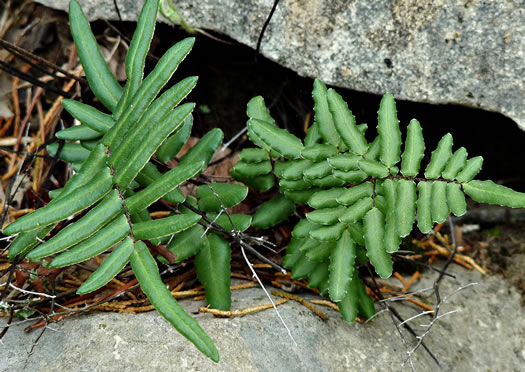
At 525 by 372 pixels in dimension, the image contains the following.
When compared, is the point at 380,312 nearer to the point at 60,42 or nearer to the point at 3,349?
the point at 3,349

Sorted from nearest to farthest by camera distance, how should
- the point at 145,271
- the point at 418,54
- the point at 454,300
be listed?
the point at 145,271 < the point at 418,54 < the point at 454,300

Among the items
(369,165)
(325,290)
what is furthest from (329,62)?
(325,290)

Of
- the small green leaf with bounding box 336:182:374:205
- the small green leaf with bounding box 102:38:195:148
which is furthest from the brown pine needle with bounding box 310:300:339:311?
the small green leaf with bounding box 102:38:195:148

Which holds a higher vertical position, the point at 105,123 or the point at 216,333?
the point at 105,123

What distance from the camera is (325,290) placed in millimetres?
2004

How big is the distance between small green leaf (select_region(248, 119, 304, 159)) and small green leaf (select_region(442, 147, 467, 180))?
53cm

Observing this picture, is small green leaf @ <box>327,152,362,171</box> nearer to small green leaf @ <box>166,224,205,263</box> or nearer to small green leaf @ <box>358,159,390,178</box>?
small green leaf @ <box>358,159,390,178</box>

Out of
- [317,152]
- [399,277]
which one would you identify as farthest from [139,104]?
[399,277]

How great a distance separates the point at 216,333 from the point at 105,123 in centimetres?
84

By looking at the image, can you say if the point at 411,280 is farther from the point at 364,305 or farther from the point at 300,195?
the point at 300,195

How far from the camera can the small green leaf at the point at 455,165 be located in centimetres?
175

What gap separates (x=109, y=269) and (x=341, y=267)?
2.62 feet

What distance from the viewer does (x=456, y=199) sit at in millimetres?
1709

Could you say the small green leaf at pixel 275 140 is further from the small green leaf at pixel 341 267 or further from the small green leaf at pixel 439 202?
the small green leaf at pixel 439 202
